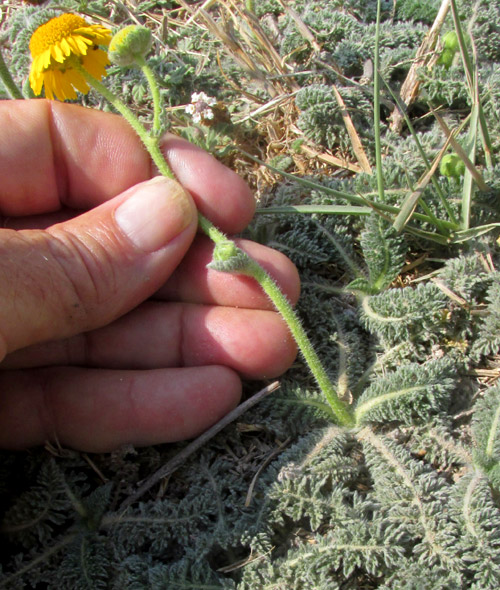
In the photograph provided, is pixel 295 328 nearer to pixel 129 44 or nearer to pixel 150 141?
pixel 150 141

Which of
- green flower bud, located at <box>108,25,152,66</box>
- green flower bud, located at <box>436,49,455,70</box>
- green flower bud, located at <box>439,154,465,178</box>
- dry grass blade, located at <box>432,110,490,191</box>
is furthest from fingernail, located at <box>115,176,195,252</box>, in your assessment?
green flower bud, located at <box>436,49,455,70</box>

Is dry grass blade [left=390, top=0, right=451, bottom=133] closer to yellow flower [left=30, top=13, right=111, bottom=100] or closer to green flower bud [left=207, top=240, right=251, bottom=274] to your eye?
green flower bud [left=207, top=240, right=251, bottom=274]

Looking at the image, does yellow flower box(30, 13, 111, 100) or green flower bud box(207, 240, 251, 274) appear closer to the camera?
green flower bud box(207, 240, 251, 274)

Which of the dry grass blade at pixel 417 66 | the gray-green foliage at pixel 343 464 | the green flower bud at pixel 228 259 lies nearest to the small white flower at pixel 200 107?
the gray-green foliage at pixel 343 464

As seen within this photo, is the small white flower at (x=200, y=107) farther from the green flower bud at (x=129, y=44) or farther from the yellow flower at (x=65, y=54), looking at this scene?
the green flower bud at (x=129, y=44)

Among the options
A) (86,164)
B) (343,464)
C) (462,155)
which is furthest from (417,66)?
(343,464)

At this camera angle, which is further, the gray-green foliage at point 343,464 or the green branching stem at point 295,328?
the green branching stem at point 295,328
